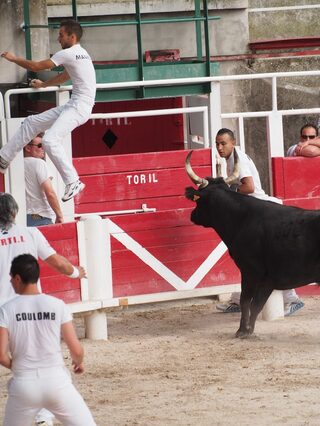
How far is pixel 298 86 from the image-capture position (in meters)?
17.5

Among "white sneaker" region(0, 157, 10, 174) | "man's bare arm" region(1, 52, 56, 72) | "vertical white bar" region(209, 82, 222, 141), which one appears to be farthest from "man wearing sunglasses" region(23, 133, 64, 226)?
"vertical white bar" region(209, 82, 222, 141)

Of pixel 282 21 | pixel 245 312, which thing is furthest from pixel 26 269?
pixel 282 21

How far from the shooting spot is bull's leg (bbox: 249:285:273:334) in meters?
10.9

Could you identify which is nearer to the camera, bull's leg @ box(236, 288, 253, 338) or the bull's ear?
bull's leg @ box(236, 288, 253, 338)

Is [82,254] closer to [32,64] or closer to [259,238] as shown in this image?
[259,238]

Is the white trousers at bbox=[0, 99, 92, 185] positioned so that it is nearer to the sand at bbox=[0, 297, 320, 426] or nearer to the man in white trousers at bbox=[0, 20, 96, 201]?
the man in white trousers at bbox=[0, 20, 96, 201]

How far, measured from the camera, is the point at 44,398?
654 cm

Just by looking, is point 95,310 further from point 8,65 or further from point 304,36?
point 304,36

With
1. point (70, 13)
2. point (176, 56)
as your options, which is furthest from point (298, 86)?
point (70, 13)

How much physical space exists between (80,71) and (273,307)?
259 cm

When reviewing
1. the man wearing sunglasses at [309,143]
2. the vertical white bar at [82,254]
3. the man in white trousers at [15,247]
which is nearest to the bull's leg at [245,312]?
the vertical white bar at [82,254]

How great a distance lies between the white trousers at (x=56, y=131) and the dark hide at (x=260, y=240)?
104cm

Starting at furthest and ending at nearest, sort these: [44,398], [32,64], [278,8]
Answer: [278,8] → [32,64] → [44,398]

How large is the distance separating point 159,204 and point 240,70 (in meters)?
4.61
